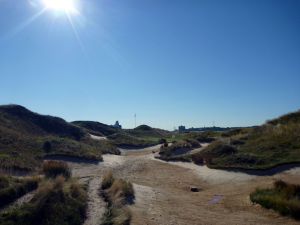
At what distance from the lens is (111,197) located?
641 inches

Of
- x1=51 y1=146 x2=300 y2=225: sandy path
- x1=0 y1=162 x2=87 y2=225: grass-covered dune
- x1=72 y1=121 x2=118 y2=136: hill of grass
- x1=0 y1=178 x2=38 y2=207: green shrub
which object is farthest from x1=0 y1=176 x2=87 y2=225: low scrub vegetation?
x1=72 y1=121 x2=118 y2=136: hill of grass

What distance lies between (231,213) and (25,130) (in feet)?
107

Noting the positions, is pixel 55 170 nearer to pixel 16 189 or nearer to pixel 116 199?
pixel 16 189

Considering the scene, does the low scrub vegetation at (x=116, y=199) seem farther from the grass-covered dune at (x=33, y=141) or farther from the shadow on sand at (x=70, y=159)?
the shadow on sand at (x=70, y=159)

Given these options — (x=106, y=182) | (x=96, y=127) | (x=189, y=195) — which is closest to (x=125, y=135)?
(x=96, y=127)

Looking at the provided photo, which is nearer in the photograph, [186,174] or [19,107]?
[186,174]

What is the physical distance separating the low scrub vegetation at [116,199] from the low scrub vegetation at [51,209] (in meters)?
1.03

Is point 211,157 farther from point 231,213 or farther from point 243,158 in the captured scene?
point 231,213

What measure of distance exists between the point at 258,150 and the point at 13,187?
1910 cm

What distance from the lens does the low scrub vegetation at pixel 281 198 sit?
14727 millimetres

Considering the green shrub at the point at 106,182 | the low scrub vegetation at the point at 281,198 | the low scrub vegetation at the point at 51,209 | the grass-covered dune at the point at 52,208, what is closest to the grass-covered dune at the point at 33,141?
the green shrub at the point at 106,182

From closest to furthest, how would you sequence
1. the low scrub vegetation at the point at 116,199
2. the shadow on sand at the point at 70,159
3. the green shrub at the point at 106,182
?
the low scrub vegetation at the point at 116,199 < the green shrub at the point at 106,182 < the shadow on sand at the point at 70,159

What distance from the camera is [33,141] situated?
35.9 metres

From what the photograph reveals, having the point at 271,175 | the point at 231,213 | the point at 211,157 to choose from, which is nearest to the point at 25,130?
the point at 211,157
